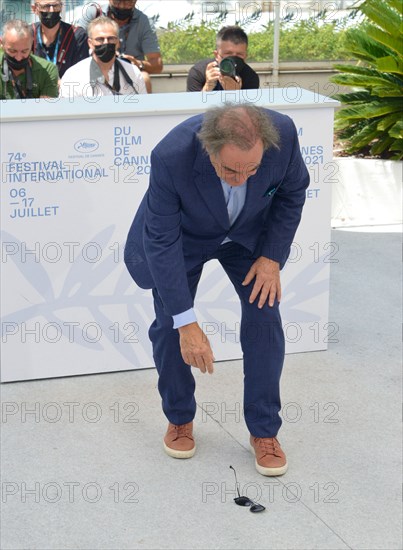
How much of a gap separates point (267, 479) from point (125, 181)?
1625 millimetres

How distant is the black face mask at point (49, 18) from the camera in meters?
7.00

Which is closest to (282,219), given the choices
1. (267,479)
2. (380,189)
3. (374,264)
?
(267,479)

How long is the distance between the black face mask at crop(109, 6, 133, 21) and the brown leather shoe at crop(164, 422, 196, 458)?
3986 mm

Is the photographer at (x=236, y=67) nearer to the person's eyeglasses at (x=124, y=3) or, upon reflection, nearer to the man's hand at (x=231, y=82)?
the man's hand at (x=231, y=82)

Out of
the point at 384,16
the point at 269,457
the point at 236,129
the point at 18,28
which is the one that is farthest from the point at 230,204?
the point at 384,16

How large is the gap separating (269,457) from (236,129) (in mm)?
1477

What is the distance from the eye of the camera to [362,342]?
549cm

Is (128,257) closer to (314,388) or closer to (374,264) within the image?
(314,388)

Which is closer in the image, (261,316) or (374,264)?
(261,316)

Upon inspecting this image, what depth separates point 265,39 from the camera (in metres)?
9.77

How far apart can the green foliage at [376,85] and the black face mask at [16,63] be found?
3.09 m

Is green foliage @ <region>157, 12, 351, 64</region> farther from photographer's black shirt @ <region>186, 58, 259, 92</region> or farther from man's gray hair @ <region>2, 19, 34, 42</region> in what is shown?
man's gray hair @ <region>2, 19, 34, 42</region>

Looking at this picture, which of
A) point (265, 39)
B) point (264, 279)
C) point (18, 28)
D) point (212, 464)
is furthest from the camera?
point (265, 39)

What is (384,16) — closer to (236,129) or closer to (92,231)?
(92,231)
